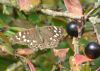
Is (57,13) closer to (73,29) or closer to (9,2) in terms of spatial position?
(73,29)

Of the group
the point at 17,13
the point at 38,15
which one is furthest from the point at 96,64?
the point at 17,13

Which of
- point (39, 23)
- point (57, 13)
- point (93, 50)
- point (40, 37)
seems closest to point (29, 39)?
point (40, 37)

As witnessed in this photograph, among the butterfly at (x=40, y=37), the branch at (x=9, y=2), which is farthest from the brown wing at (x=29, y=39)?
the branch at (x=9, y=2)

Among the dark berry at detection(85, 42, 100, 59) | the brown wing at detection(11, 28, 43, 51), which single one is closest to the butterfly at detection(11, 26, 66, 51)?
the brown wing at detection(11, 28, 43, 51)

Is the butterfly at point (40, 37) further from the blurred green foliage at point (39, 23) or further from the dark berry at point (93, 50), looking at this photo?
the dark berry at point (93, 50)

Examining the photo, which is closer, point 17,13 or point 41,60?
point 41,60

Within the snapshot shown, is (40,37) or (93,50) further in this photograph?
(40,37)

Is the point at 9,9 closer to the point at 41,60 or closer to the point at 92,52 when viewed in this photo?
the point at 41,60

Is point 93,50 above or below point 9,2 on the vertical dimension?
below

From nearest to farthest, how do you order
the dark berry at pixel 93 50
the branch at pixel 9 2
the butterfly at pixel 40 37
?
the dark berry at pixel 93 50 < the butterfly at pixel 40 37 < the branch at pixel 9 2
